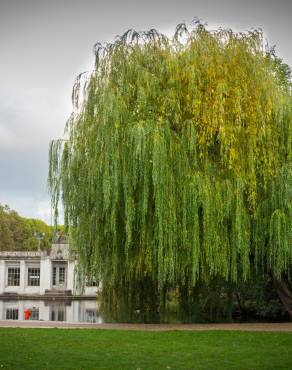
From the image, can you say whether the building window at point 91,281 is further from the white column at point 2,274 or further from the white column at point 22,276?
the white column at point 2,274

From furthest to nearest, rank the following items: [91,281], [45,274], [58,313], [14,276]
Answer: [14,276] → [45,274] → [58,313] → [91,281]

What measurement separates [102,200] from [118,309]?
Result: 4.35 meters

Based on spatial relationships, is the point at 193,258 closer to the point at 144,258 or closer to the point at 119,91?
the point at 144,258

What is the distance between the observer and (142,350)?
33.7ft

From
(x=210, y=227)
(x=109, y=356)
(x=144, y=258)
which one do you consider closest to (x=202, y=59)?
(x=210, y=227)

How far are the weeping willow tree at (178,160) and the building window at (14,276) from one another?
3366cm

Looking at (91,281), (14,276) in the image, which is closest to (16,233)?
(14,276)

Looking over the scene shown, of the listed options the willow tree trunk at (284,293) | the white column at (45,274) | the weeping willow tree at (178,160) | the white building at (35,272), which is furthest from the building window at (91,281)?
the white column at (45,274)

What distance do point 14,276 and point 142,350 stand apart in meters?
38.7

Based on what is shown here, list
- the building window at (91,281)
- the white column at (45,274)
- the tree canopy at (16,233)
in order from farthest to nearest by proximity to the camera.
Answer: the tree canopy at (16,233) < the white column at (45,274) < the building window at (91,281)

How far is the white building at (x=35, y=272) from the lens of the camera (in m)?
45.9

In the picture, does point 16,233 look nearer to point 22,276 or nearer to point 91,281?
point 22,276

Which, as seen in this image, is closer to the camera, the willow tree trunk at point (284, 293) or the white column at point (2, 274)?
the willow tree trunk at point (284, 293)

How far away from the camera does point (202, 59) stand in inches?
569
